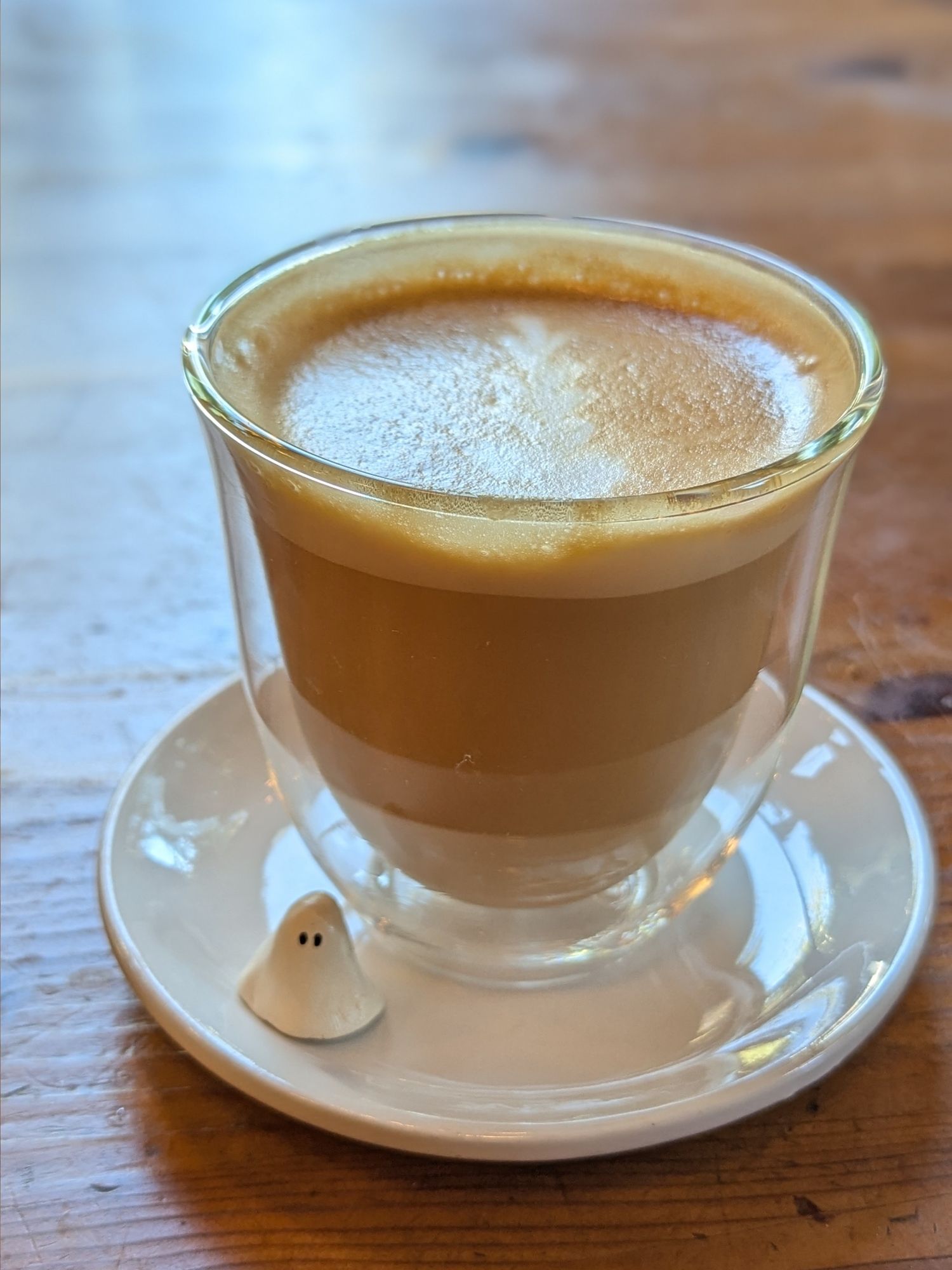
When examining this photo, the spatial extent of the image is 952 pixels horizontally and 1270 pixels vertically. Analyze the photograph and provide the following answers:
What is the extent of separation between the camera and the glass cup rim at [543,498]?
50 centimetres

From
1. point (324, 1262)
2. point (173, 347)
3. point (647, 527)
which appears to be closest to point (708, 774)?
point (647, 527)

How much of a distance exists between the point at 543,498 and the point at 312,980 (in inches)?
9.8

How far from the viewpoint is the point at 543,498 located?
52 centimetres

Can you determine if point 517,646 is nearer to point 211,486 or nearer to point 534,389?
point 534,389

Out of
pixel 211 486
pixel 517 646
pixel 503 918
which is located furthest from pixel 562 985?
pixel 211 486

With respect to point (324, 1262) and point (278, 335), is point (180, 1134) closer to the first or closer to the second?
point (324, 1262)

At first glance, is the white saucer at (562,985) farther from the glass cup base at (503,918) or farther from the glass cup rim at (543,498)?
the glass cup rim at (543,498)

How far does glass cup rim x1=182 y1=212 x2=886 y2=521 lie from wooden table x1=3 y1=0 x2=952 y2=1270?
0.28 meters

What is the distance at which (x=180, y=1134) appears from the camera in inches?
21.4

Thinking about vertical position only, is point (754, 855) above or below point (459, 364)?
below

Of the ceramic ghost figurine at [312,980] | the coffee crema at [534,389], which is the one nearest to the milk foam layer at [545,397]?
the coffee crema at [534,389]

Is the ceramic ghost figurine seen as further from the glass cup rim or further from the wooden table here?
the glass cup rim

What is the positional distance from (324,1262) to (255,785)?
0.32 meters

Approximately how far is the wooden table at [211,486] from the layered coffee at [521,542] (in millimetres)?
165
